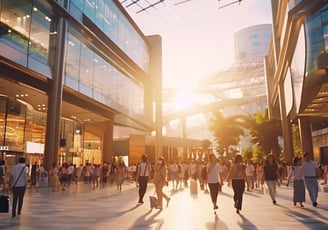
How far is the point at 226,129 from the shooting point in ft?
166

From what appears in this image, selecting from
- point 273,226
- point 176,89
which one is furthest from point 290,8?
point 176,89

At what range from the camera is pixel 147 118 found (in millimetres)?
45469

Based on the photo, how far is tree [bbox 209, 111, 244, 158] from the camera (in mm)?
50625

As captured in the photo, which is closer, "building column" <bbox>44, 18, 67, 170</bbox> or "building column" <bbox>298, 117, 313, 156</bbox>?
"building column" <bbox>44, 18, 67, 170</bbox>

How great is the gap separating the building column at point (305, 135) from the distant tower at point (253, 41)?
5447 inches

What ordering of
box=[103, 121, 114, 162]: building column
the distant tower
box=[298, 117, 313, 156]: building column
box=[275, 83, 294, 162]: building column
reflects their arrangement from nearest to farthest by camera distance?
box=[298, 117, 313, 156]: building column → box=[103, 121, 114, 162]: building column → box=[275, 83, 294, 162]: building column → the distant tower

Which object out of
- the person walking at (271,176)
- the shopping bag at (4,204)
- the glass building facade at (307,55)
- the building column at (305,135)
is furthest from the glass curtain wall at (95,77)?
the building column at (305,135)

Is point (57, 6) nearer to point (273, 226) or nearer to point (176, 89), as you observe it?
point (273, 226)

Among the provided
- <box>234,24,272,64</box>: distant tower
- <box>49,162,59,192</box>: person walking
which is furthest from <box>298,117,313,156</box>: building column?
<box>234,24,272,64</box>: distant tower

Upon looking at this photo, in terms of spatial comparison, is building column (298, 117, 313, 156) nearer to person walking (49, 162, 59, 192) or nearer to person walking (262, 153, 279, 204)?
person walking (262, 153, 279, 204)

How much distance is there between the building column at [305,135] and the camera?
32.5 meters

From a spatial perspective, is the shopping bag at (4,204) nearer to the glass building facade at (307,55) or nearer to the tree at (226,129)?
the glass building facade at (307,55)

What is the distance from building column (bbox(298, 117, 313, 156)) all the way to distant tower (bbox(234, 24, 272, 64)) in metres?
138

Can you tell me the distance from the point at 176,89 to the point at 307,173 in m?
94.3
